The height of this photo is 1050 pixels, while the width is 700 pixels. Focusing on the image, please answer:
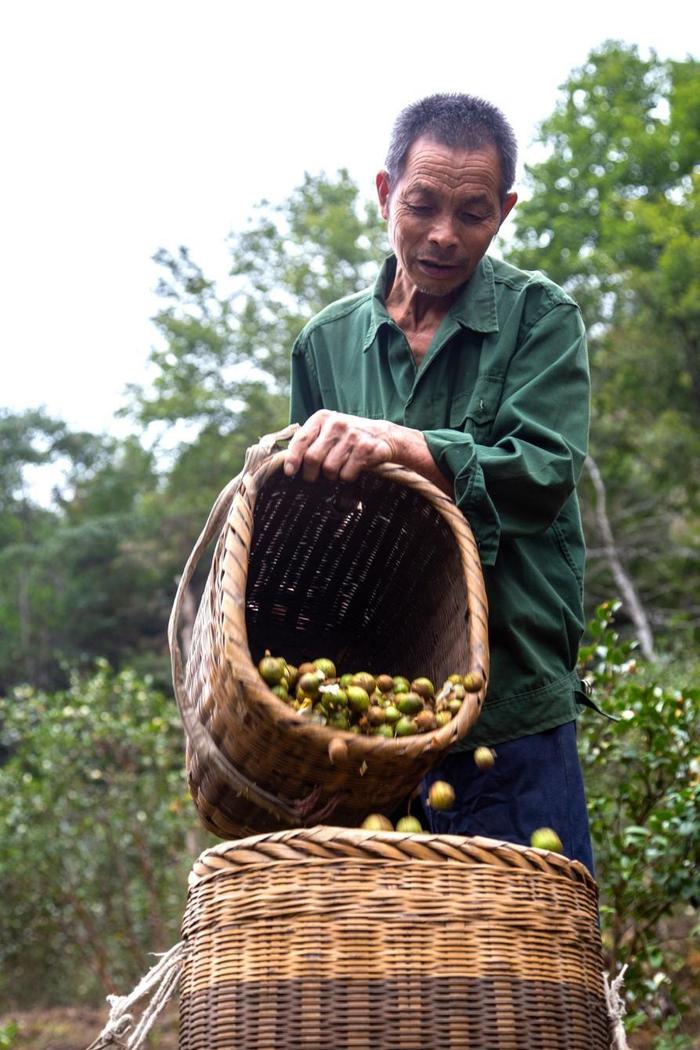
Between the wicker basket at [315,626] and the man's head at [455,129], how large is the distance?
2.24ft

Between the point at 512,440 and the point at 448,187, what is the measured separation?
545 millimetres

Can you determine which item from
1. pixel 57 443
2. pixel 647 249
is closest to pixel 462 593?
pixel 647 249

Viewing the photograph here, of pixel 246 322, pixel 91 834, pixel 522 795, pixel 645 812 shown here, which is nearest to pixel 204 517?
pixel 246 322

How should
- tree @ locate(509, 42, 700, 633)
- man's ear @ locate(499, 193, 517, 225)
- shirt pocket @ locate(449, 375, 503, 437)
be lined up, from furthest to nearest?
tree @ locate(509, 42, 700, 633)
man's ear @ locate(499, 193, 517, 225)
shirt pocket @ locate(449, 375, 503, 437)

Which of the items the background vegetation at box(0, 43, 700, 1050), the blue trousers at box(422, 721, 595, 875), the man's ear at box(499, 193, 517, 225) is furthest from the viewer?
the background vegetation at box(0, 43, 700, 1050)

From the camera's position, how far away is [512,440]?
7.41 ft

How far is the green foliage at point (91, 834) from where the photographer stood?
7980 millimetres

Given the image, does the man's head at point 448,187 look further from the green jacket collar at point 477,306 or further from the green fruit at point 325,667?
the green fruit at point 325,667

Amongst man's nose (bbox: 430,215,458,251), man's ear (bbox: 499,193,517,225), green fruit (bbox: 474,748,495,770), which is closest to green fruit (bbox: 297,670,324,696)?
green fruit (bbox: 474,748,495,770)

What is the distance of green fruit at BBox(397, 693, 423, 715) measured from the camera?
2.08 meters

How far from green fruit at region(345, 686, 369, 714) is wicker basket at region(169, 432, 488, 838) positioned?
115 mm

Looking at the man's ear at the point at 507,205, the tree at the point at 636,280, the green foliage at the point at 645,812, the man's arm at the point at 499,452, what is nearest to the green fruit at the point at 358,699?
the man's arm at the point at 499,452

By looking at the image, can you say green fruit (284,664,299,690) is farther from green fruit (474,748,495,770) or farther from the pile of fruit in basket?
green fruit (474,748,495,770)

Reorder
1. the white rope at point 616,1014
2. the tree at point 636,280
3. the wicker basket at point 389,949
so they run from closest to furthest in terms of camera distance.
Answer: the wicker basket at point 389,949
the white rope at point 616,1014
the tree at point 636,280
